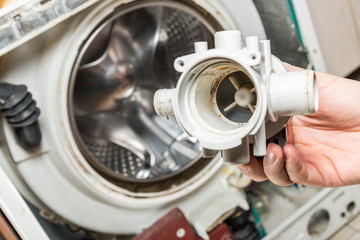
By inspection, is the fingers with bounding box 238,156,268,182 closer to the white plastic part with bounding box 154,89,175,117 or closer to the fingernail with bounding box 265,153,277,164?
the fingernail with bounding box 265,153,277,164

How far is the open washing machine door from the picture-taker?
0.84 metres

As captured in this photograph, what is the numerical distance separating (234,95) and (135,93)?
0.69m

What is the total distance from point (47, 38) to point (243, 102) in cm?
48

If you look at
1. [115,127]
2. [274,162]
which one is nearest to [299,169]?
[274,162]

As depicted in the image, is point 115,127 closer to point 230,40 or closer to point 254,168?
point 254,168

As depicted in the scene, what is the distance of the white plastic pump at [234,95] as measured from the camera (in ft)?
1.60

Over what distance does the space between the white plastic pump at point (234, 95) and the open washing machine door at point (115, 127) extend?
0.36 metres

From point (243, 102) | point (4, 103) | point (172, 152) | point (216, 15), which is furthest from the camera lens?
point (172, 152)

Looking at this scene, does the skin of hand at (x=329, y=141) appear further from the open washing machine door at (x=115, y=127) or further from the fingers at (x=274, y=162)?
the open washing machine door at (x=115, y=127)

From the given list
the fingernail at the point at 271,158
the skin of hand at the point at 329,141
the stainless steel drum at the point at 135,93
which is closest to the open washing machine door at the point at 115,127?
the stainless steel drum at the point at 135,93

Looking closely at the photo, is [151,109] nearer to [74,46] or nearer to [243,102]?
[74,46]

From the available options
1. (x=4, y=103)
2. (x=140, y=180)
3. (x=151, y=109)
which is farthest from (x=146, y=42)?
(x=4, y=103)

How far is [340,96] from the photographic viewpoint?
2.56 ft

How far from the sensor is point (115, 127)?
123cm
